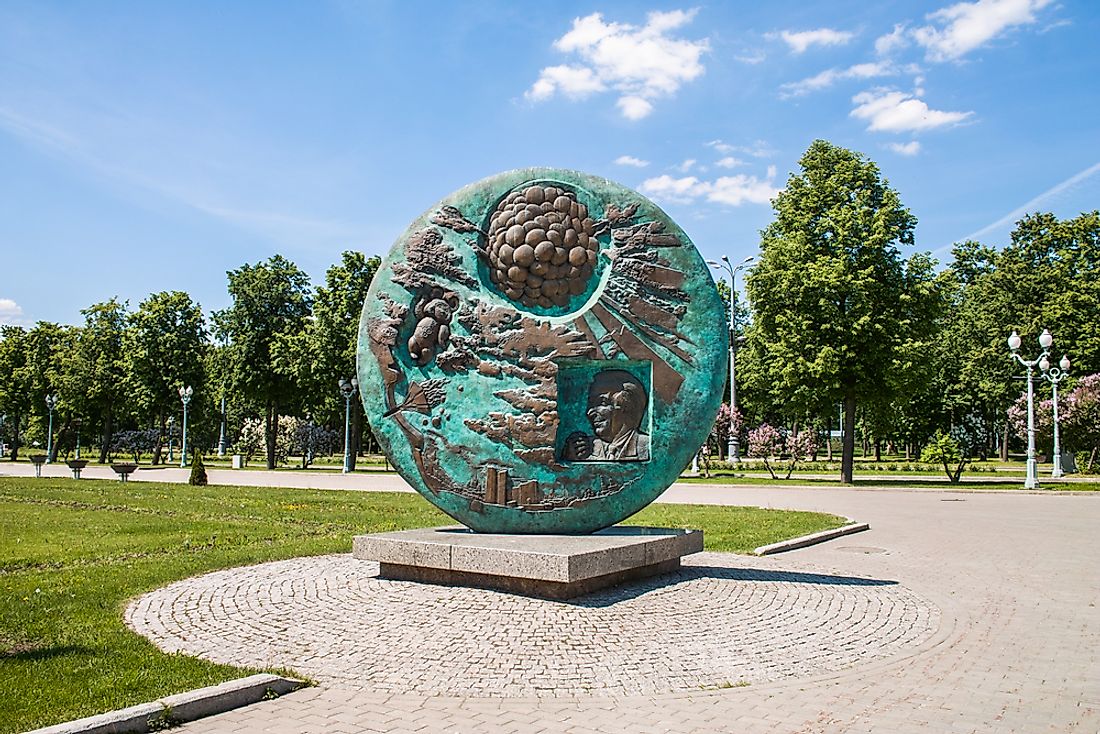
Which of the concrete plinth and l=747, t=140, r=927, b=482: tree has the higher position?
l=747, t=140, r=927, b=482: tree

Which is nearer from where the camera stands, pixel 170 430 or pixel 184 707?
pixel 184 707

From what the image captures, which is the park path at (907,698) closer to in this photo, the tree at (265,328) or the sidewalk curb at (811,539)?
the sidewalk curb at (811,539)

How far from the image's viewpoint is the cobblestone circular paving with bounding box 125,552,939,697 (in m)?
6.52

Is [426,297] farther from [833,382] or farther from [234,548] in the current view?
[833,382]

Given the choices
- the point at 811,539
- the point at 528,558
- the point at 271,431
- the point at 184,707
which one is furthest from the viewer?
the point at 271,431

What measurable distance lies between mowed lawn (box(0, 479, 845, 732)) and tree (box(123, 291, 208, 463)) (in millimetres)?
25051

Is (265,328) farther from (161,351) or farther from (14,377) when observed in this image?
(14,377)

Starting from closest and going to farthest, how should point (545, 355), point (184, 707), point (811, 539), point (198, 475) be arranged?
point (184, 707)
point (545, 355)
point (811, 539)
point (198, 475)

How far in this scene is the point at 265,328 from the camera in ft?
152

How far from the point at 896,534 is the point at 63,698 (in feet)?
48.6

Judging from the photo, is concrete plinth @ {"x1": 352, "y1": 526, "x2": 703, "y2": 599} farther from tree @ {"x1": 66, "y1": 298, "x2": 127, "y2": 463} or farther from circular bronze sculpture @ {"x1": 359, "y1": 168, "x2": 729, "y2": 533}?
tree @ {"x1": 66, "y1": 298, "x2": 127, "y2": 463}

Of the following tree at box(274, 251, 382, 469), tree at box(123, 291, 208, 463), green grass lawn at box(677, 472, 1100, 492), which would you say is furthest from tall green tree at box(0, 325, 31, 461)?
green grass lawn at box(677, 472, 1100, 492)

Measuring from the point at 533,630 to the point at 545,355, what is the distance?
11.6 feet

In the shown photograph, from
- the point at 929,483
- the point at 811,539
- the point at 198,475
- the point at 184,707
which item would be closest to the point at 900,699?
the point at 184,707
